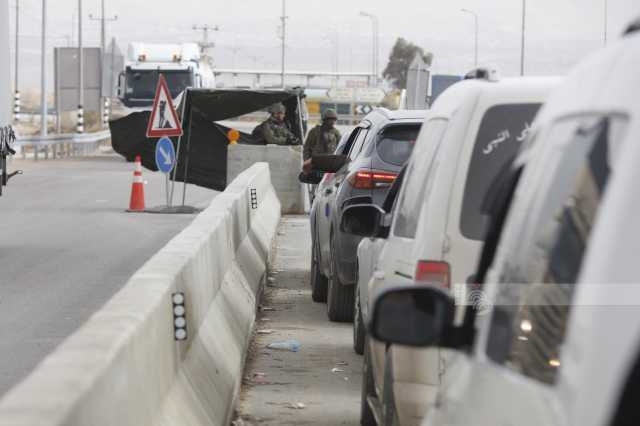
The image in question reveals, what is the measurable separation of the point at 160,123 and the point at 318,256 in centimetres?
1145

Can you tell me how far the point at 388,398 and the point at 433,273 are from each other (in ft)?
2.74

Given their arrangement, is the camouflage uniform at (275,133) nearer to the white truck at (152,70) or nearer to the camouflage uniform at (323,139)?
the camouflage uniform at (323,139)

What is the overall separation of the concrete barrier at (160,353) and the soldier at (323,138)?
11626mm

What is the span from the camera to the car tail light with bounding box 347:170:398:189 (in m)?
12.1

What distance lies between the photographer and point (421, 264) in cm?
609

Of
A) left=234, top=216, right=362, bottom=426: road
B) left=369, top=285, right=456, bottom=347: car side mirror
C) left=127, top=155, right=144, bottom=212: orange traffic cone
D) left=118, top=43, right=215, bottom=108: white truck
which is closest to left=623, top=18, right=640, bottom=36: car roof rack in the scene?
left=369, top=285, right=456, bottom=347: car side mirror

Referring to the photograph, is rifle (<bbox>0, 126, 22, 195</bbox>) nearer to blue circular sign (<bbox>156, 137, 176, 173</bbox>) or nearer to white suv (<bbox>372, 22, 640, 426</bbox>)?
blue circular sign (<bbox>156, 137, 176, 173</bbox>)

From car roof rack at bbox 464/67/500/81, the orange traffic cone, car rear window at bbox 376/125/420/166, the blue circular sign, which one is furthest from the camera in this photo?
the orange traffic cone

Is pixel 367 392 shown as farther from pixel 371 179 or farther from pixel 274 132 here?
pixel 274 132

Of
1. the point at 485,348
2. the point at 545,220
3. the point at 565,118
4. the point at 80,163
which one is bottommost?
the point at 80,163

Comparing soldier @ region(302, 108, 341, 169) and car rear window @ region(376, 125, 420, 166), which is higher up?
car rear window @ region(376, 125, 420, 166)

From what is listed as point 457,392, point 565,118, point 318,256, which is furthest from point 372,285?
point 318,256

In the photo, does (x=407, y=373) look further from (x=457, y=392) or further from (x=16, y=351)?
(x=16, y=351)

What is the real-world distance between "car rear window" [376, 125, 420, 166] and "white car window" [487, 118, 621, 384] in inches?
345
